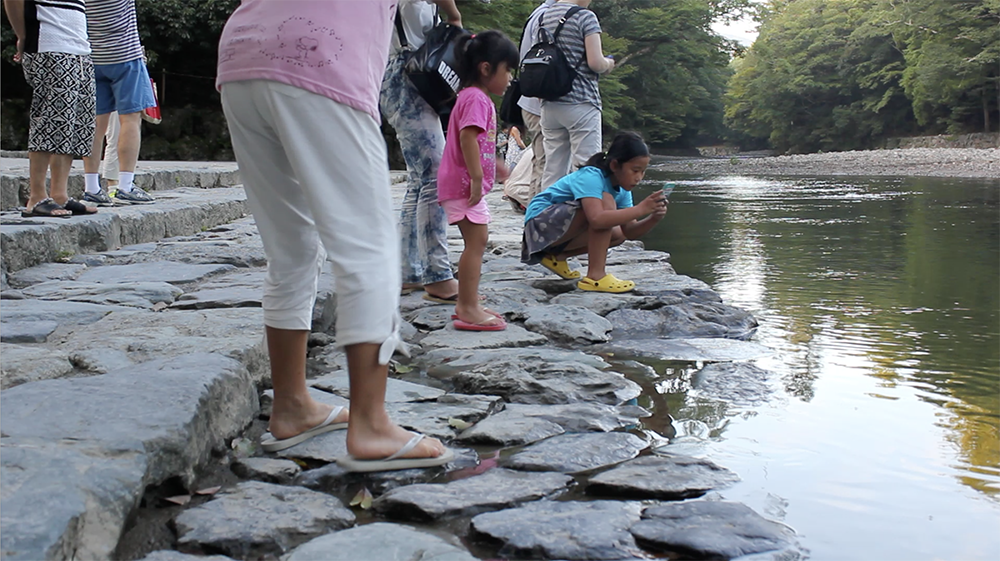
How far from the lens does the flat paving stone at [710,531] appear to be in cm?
161

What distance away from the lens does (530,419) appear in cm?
232

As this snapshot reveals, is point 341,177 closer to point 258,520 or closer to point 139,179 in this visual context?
point 258,520

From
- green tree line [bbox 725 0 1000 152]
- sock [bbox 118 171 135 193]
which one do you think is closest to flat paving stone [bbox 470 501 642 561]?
sock [bbox 118 171 135 193]

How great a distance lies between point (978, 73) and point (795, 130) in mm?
15886

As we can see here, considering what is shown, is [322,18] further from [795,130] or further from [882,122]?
[795,130]

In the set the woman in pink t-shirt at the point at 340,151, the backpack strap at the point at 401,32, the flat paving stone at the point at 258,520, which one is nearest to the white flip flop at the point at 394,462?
the woman in pink t-shirt at the point at 340,151

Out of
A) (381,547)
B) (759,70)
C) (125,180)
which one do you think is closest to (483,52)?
(381,547)

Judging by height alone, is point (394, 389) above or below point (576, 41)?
below

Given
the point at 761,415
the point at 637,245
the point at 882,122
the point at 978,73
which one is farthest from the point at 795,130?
the point at 761,415

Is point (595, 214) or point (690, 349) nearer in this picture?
point (690, 349)

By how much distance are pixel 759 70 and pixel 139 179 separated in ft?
192

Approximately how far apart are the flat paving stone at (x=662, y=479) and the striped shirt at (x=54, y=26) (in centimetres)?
377

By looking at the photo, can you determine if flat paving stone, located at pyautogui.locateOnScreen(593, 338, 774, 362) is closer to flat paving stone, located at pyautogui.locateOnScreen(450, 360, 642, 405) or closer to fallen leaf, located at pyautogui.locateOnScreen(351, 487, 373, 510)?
flat paving stone, located at pyautogui.locateOnScreen(450, 360, 642, 405)

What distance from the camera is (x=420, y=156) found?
368cm
